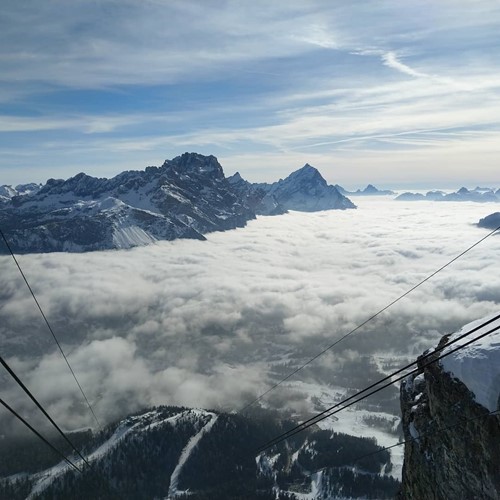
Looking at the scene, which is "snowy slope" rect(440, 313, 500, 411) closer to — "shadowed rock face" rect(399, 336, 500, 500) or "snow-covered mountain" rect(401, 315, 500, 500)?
"snow-covered mountain" rect(401, 315, 500, 500)

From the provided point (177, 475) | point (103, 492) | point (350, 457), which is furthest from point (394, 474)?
point (103, 492)

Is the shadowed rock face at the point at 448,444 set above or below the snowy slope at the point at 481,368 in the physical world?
below

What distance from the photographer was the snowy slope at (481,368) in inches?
802

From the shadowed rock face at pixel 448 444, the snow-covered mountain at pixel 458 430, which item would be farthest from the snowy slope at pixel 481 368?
the shadowed rock face at pixel 448 444

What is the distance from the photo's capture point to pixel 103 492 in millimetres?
183750

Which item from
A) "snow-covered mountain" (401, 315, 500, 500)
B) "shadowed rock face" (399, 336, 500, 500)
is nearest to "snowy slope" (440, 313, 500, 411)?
"snow-covered mountain" (401, 315, 500, 500)

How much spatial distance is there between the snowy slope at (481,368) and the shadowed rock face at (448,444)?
1.29ft

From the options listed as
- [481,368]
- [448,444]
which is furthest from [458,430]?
[481,368]

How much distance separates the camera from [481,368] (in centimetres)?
2120

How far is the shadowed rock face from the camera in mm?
19453

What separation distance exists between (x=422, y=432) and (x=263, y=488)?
588 feet

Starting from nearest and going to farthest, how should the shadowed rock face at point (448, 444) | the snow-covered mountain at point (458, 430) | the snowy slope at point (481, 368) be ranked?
the shadowed rock face at point (448, 444)
the snow-covered mountain at point (458, 430)
the snowy slope at point (481, 368)

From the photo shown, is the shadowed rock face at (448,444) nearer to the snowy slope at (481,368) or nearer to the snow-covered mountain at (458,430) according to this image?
the snow-covered mountain at (458,430)

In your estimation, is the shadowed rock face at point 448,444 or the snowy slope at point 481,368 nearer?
the shadowed rock face at point 448,444
